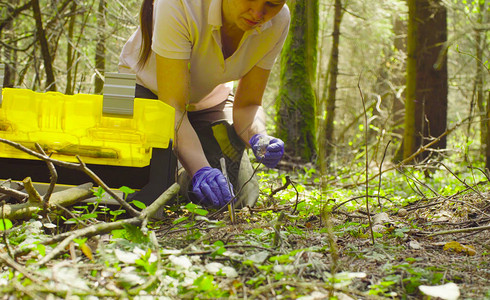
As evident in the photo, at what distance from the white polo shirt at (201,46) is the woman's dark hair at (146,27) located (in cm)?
6

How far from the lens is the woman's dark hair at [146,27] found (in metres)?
2.90

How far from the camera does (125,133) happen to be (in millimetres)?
2301

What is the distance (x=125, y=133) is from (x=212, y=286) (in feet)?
4.15

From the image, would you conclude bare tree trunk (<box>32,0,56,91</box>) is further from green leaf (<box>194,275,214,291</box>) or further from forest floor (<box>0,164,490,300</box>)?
green leaf (<box>194,275,214,291</box>)

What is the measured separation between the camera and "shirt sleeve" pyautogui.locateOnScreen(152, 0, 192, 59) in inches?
104

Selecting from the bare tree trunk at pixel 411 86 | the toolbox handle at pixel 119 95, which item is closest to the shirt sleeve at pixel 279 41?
the toolbox handle at pixel 119 95

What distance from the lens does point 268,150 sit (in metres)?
2.86

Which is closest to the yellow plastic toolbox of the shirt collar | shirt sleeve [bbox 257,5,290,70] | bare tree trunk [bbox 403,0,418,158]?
the shirt collar

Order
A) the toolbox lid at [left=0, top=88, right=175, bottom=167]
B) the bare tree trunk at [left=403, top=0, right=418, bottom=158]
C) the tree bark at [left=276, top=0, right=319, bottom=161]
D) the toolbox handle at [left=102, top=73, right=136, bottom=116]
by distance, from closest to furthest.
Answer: the toolbox handle at [left=102, top=73, right=136, bottom=116]
the toolbox lid at [left=0, top=88, right=175, bottom=167]
the tree bark at [left=276, top=0, right=319, bottom=161]
the bare tree trunk at [left=403, top=0, right=418, bottom=158]

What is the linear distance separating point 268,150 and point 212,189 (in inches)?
21.3

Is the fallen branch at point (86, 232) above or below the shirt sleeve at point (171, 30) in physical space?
below

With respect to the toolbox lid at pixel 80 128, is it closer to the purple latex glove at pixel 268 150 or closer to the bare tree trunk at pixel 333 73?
the purple latex glove at pixel 268 150

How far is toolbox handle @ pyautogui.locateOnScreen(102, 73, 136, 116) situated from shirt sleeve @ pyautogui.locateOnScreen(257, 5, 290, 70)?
1.21m

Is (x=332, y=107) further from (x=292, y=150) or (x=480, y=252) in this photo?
(x=480, y=252)
